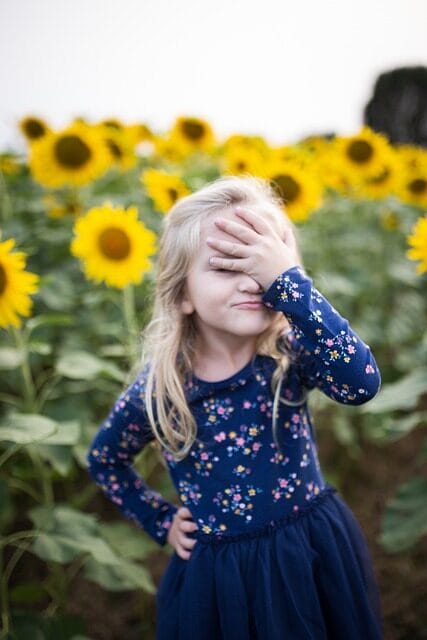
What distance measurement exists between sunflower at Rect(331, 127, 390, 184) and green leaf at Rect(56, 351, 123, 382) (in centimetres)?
218

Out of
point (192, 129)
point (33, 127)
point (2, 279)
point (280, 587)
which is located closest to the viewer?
point (280, 587)

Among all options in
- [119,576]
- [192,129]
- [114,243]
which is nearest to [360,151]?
[192,129]

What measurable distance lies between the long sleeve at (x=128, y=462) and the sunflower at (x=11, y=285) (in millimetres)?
546

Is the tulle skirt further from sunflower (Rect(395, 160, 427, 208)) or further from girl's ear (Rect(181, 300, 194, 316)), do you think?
sunflower (Rect(395, 160, 427, 208))

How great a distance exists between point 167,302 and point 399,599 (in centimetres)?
167

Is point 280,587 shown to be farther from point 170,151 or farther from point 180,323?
point 170,151

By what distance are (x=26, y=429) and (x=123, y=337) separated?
75cm

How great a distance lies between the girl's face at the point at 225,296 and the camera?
1.30 m

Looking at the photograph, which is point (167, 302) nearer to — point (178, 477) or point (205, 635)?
point (178, 477)

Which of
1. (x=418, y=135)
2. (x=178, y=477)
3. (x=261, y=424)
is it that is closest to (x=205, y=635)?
(x=178, y=477)

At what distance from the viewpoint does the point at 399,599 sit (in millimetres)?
2371

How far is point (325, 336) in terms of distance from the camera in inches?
47.8

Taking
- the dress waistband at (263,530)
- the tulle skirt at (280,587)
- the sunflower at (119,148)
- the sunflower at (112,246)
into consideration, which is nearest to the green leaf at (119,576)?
the tulle skirt at (280,587)

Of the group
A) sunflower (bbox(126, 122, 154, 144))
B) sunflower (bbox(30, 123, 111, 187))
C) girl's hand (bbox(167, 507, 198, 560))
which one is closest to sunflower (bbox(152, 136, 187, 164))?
sunflower (bbox(126, 122, 154, 144))
